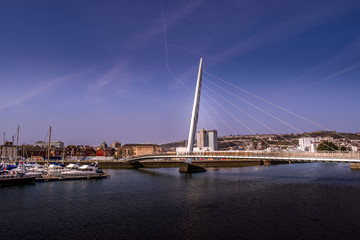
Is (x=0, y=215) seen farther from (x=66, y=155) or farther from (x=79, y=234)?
(x=66, y=155)

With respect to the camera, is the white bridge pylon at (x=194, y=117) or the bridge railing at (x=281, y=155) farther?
the white bridge pylon at (x=194, y=117)

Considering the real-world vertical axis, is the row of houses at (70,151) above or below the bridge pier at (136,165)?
above

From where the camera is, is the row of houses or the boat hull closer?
the boat hull

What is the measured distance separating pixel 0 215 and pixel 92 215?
6.82 meters

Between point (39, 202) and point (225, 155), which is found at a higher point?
point (225, 155)

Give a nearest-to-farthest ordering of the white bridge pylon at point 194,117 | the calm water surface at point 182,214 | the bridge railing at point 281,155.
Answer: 1. the calm water surface at point 182,214
2. the bridge railing at point 281,155
3. the white bridge pylon at point 194,117

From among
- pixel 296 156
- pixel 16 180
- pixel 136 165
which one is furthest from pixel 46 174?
pixel 296 156

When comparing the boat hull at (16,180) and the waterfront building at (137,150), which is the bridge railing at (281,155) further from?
the waterfront building at (137,150)

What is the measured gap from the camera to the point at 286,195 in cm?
2753

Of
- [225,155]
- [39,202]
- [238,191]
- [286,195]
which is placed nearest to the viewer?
[39,202]

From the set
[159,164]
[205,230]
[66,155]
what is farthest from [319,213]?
[66,155]

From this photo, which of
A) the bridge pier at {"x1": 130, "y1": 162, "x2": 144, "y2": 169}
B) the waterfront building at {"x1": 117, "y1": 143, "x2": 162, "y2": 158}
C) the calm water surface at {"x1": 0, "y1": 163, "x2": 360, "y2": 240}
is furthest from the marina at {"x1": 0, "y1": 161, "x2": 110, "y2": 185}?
the waterfront building at {"x1": 117, "y1": 143, "x2": 162, "y2": 158}

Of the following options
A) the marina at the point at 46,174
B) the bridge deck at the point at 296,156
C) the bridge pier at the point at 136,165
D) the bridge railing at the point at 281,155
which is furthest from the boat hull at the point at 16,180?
the bridge pier at the point at 136,165

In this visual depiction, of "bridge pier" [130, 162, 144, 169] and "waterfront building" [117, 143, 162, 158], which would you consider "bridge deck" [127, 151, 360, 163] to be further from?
"waterfront building" [117, 143, 162, 158]
